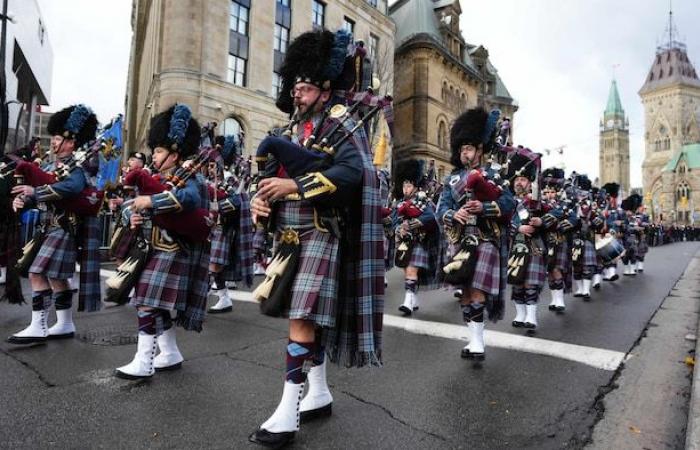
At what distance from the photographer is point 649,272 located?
1367 cm

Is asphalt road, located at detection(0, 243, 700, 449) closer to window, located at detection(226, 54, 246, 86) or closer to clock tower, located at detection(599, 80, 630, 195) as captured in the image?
window, located at detection(226, 54, 246, 86)

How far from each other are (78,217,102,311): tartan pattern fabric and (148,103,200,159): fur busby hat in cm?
132

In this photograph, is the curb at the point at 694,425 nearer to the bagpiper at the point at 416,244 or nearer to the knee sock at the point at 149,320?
the knee sock at the point at 149,320

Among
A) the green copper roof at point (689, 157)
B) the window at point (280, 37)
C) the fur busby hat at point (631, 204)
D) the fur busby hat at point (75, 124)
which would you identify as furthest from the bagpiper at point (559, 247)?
the green copper roof at point (689, 157)

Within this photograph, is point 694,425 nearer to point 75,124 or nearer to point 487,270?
point 487,270

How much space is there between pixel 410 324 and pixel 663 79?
121860 mm

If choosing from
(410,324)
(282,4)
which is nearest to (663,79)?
(282,4)

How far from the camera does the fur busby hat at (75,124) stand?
481 cm

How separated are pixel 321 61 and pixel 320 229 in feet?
3.41

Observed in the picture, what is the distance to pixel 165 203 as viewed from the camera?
3.41 metres

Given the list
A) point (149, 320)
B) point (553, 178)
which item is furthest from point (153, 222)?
point (553, 178)

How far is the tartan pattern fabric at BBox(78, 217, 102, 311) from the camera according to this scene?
4672 millimetres

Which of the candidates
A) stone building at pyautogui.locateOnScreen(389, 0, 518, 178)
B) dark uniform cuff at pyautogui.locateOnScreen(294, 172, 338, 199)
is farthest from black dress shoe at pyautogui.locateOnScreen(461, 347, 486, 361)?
stone building at pyautogui.locateOnScreen(389, 0, 518, 178)

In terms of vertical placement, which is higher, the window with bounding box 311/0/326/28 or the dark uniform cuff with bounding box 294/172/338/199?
the window with bounding box 311/0/326/28
